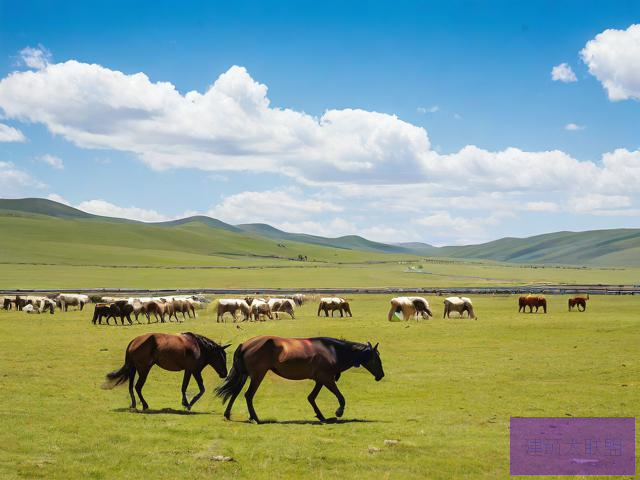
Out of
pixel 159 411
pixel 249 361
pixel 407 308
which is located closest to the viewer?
pixel 249 361

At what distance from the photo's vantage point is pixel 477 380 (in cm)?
2284

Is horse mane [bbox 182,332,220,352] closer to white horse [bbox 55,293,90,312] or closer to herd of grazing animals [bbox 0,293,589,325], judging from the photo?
herd of grazing animals [bbox 0,293,589,325]

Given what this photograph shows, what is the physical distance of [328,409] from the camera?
717 inches

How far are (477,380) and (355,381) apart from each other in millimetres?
4278

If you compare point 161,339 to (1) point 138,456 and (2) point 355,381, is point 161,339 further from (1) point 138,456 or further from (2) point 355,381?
(2) point 355,381

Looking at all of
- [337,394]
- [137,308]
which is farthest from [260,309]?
[337,394]

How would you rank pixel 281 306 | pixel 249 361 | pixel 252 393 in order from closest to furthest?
pixel 252 393
pixel 249 361
pixel 281 306

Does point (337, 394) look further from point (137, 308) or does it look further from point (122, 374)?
point (137, 308)

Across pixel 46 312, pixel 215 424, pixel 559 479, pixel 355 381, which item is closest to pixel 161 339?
pixel 215 424

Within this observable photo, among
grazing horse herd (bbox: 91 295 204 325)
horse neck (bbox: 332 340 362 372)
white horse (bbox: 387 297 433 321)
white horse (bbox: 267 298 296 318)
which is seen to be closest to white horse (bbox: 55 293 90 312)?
grazing horse herd (bbox: 91 295 204 325)

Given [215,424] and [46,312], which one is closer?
[215,424]

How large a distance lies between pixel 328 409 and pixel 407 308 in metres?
30.2

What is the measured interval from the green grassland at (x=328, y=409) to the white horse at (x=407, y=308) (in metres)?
9.88

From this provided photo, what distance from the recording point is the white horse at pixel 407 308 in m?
47.6
